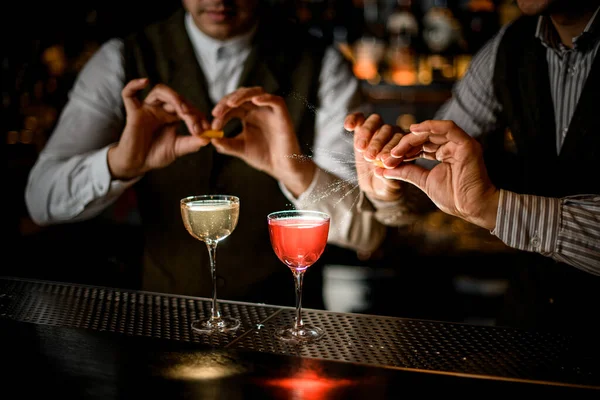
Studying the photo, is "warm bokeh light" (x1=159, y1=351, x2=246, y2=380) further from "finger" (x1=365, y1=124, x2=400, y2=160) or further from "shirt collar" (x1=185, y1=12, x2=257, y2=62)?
"shirt collar" (x1=185, y1=12, x2=257, y2=62)

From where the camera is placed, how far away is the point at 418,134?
1462 millimetres

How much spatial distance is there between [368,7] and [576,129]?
245 cm

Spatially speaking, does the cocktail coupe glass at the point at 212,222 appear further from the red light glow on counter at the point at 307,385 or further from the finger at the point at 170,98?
the finger at the point at 170,98

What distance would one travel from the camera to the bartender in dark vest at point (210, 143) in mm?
2264

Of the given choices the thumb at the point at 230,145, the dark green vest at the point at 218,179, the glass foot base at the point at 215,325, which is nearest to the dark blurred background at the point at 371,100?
the dark green vest at the point at 218,179

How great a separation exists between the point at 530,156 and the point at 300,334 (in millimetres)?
1183

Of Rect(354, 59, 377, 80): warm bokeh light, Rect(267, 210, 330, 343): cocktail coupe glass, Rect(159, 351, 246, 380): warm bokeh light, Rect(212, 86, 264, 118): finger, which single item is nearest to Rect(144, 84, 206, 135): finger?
Rect(212, 86, 264, 118): finger

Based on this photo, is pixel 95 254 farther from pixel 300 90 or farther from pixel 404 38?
pixel 404 38

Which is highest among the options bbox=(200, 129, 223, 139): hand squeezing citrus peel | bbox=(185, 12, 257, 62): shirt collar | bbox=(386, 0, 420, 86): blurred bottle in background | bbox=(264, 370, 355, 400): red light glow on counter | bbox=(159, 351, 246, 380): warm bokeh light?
bbox=(386, 0, 420, 86): blurred bottle in background

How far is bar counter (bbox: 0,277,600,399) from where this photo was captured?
104cm

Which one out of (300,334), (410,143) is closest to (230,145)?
(410,143)

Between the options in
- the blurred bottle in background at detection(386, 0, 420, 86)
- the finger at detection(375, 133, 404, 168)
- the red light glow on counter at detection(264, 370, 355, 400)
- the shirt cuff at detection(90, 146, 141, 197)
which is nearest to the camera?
the red light glow on counter at detection(264, 370, 355, 400)

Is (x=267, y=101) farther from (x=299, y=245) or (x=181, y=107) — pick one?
(x=299, y=245)

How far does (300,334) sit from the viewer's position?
1294 millimetres
